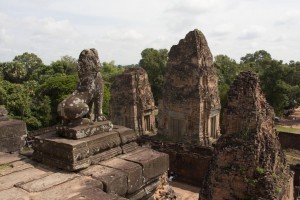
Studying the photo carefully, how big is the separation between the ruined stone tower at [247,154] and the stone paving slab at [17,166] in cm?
746

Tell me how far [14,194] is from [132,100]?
19.5 m

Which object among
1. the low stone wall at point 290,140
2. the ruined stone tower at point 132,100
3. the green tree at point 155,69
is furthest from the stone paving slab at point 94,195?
the green tree at point 155,69

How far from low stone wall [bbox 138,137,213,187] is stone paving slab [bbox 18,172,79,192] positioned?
44.0 ft

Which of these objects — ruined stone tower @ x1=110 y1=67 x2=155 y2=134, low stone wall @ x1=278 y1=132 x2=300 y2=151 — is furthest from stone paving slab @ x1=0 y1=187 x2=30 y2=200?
low stone wall @ x1=278 y1=132 x2=300 y2=151

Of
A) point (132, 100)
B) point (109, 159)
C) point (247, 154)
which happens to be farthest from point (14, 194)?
point (132, 100)

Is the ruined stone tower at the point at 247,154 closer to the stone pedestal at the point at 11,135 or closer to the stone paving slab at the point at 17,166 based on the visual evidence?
the stone pedestal at the point at 11,135

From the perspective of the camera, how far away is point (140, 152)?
4.47 m

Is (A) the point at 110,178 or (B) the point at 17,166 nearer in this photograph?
(A) the point at 110,178

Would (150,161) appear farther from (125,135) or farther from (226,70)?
(226,70)

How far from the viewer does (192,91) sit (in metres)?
20.1

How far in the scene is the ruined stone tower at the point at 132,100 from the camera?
22922 millimetres

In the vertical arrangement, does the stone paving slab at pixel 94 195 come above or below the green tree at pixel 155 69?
below

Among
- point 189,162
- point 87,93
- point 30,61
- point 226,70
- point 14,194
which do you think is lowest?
point 189,162

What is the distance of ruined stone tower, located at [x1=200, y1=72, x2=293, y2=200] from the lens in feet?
32.4
